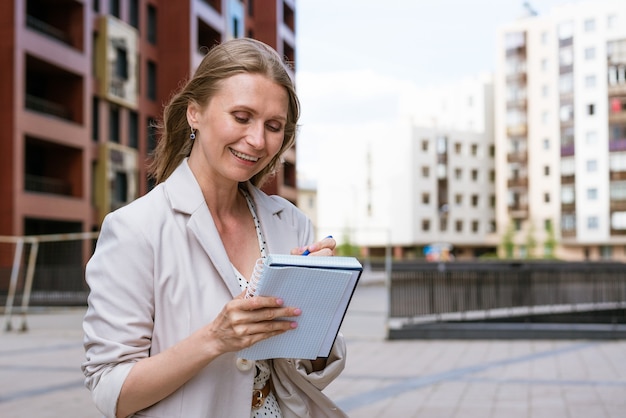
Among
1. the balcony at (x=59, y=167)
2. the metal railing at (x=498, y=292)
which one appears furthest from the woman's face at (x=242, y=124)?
the balcony at (x=59, y=167)

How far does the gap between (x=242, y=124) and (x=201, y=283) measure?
1.24 feet

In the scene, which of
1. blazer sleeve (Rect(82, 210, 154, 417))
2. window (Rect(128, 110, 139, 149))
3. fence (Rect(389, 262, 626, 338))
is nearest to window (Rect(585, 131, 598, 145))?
window (Rect(128, 110, 139, 149))

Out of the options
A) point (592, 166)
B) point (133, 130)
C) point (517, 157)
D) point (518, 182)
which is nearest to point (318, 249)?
point (133, 130)

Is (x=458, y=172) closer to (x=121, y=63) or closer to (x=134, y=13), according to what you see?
(x=134, y=13)

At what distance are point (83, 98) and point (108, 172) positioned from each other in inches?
120

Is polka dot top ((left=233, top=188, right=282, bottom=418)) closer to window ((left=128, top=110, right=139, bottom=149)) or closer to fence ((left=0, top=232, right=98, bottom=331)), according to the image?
fence ((left=0, top=232, right=98, bottom=331))

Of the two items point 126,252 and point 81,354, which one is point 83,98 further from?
point 126,252

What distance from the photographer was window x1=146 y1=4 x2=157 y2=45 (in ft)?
112

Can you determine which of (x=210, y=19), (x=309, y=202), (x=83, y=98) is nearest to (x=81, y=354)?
(x=83, y=98)

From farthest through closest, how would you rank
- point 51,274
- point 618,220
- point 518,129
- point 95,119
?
point 518,129 < point 618,220 < point 95,119 < point 51,274

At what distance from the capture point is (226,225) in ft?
7.00

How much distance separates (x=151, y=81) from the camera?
34.1 metres

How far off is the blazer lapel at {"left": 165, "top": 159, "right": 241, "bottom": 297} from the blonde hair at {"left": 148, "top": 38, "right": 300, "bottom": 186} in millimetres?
147

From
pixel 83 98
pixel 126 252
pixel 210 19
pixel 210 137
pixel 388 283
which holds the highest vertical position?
pixel 210 19
